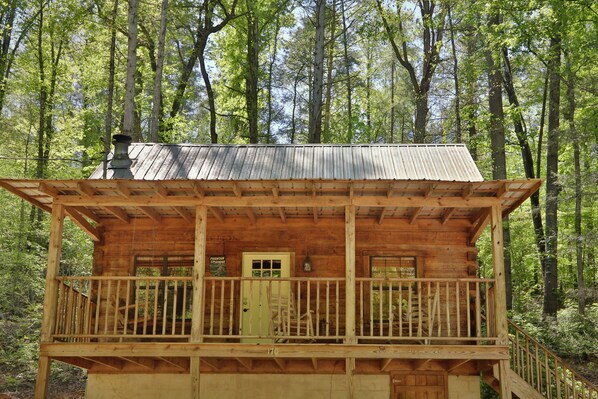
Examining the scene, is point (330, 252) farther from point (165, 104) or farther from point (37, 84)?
point (37, 84)

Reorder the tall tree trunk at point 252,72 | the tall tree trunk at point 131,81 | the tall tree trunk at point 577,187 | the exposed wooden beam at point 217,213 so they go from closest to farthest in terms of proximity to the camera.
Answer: the exposed wooden beam at point 217,213 < the tall tree trunk at point 577,187 < the tall tree trunk at point 131,81 < the tall tree trunk at point 252,72

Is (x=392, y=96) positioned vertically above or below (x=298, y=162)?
above

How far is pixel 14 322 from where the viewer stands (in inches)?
794

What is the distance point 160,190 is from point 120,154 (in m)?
2.66

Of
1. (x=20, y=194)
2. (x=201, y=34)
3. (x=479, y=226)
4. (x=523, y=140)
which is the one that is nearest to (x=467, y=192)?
(x=479, y=226)

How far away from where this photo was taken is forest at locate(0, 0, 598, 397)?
18547mm

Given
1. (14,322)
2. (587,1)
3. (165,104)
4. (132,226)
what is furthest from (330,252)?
(165,104)

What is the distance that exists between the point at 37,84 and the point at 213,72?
802 cm

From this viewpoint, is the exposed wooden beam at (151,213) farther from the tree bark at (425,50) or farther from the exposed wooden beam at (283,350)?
the tree bark at (425,50)

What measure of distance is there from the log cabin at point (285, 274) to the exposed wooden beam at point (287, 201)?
25 mm

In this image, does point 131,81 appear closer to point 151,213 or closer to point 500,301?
point 151,213

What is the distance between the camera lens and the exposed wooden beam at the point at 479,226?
10887 millimetres

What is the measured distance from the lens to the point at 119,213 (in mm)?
11906

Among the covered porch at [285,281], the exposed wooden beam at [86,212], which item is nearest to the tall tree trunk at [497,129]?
the covered porch at [285,281]
